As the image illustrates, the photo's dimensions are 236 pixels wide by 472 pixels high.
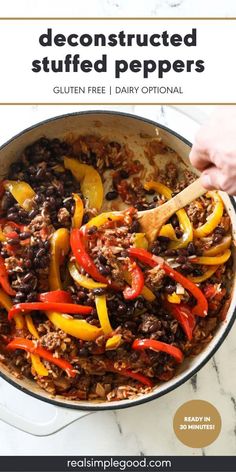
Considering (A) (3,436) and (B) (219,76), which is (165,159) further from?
(A) (3,436)

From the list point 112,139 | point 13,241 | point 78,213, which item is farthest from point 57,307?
point 112,139

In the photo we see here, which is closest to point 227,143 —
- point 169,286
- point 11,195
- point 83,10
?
point 169,286

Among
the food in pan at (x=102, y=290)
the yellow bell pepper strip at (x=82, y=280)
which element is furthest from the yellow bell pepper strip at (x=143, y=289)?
the yellow bell pepper strip at (x=82, y=280)

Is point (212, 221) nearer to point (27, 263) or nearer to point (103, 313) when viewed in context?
point (103, 313)

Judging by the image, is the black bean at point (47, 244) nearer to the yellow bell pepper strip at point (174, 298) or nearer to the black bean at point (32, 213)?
the black bean at point (32, 213)

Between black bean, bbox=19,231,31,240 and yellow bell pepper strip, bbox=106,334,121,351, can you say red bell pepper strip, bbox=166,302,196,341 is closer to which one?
yellow bell pepper strip, bbox=106,334,121,351

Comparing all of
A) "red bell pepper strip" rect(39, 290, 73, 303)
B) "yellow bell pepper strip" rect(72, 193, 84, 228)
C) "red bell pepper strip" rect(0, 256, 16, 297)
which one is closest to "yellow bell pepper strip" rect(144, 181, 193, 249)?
"yellow bell pepper strip" rect(72, 193, 84, 228)
